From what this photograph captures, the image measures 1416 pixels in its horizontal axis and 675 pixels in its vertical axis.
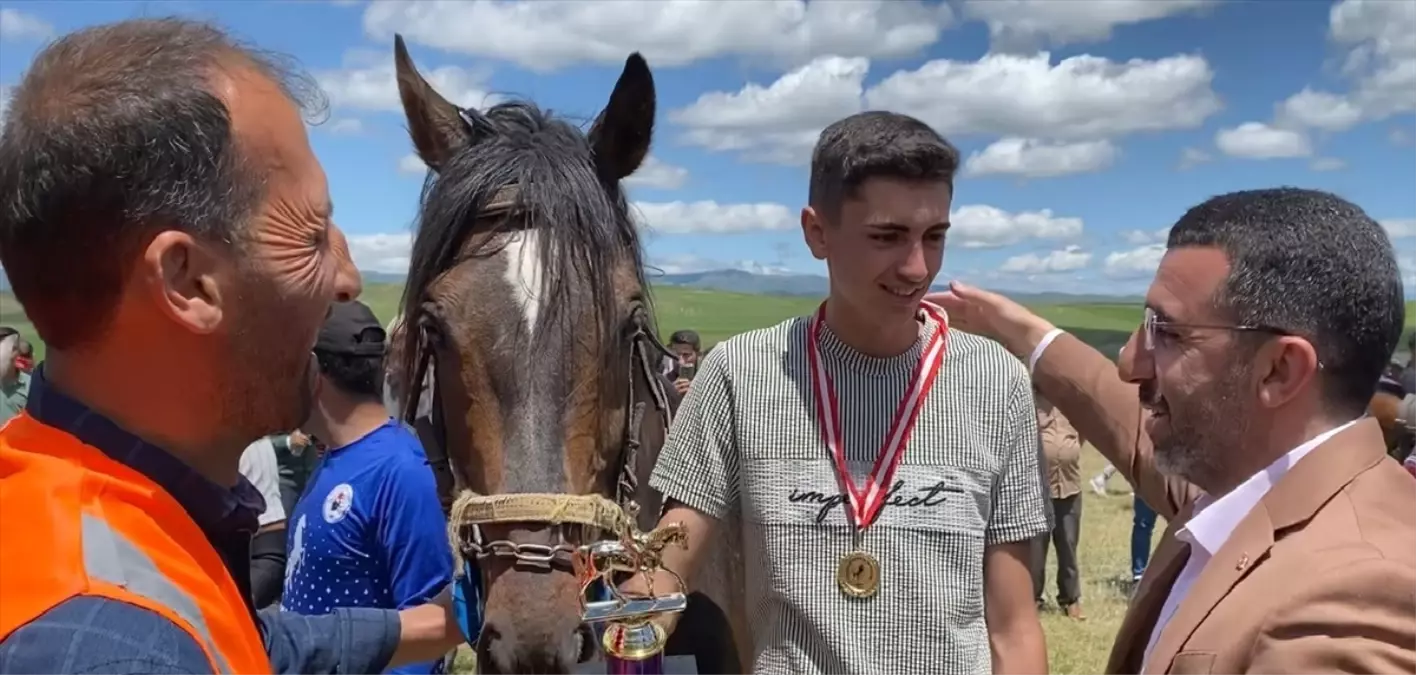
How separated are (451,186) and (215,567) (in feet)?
7.00

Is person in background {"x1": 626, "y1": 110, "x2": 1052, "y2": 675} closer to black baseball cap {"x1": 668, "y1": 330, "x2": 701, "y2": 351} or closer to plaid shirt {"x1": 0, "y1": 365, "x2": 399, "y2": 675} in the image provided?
plaid shirt {"x1": 0, "y1": 365, "x2": 399, "y2": 675}

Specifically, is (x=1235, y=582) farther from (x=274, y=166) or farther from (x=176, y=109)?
(x=176, y=109)

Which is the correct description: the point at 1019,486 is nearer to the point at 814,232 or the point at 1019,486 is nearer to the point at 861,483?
the point at 861,483

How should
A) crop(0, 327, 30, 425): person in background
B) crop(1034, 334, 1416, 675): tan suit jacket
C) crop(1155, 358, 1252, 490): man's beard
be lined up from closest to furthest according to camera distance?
crop(1034, 334, 1416, 675): tan suit jacket < crop(1155, 358, 1252, 490): man's beard < crop(0, 327, 30, 425): person in background

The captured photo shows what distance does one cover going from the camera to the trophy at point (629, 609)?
1923 millimetres

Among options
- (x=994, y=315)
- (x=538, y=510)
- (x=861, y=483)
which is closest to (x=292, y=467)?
(x=538, y=510)

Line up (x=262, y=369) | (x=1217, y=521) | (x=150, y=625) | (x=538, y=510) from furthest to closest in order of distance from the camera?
(x=538, y=510)
(x=1217, y=521)
(x=262, y=369)
(x=150, y=625)

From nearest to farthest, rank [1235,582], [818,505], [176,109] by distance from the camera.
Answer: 1. [176,109]
2. [1235,582]
3. [818,505]

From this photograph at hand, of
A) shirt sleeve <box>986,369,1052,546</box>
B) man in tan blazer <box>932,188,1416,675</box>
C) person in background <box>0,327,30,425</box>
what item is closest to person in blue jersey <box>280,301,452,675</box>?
shirt sleeve <box>986,369,1052,546</box>

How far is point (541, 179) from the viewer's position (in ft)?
10.5

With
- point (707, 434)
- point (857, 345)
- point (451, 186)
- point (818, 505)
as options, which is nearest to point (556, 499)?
point (707, 434)

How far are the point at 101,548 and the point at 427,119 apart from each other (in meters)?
2.73

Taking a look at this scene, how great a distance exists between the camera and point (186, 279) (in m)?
1.31

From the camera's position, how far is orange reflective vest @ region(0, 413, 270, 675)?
3.61ft
